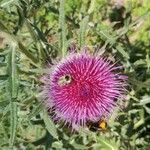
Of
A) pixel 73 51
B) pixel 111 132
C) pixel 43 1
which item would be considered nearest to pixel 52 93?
pixel 73 51

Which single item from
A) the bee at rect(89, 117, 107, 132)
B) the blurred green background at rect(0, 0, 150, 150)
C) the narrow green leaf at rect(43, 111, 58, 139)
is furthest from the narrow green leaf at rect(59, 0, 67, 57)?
Result: the bee at rect(89, 117, 107, 132)

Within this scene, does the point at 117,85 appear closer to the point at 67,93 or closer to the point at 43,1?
the point at 67,93

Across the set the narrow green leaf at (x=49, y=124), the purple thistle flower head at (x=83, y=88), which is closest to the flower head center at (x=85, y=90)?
the purple thistle flower head at (x=83, y=88)

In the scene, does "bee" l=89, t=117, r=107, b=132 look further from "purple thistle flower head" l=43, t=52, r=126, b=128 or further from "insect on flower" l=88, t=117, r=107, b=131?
"purple thistle flower head" l=43, t=52, r=126, b=128

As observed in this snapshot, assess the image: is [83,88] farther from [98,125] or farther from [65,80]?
[98,125]

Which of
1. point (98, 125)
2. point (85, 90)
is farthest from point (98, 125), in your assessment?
point (85, 90)
